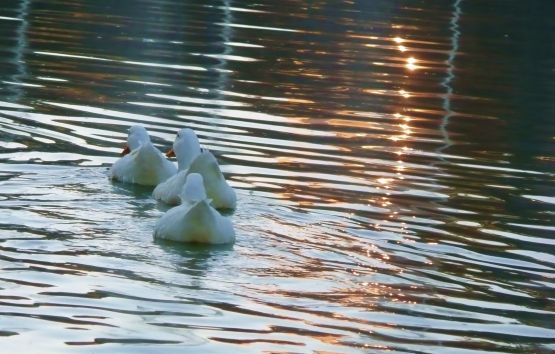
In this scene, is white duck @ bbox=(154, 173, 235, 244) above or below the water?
above

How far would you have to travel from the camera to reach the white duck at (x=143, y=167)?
1268 centimetres

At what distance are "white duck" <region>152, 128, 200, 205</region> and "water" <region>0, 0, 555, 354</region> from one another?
14 centimetres

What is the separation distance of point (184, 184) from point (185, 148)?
1.65 metres

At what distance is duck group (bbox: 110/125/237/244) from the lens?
1059 centimetres

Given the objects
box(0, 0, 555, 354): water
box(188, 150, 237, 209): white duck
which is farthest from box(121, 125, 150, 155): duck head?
box(188, 150, 237, 209): white duck

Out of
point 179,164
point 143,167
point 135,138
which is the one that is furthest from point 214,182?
point 135,138

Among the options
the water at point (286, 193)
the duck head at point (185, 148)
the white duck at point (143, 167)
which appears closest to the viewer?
the water at point (286, 193)

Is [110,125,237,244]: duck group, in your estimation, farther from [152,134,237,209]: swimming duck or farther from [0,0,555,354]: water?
[0,0,555,354]: water

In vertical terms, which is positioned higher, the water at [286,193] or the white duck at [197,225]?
the white duck at [197,225]

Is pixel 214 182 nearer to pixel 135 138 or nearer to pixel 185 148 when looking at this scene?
pixel 185 148

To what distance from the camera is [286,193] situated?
488 inches

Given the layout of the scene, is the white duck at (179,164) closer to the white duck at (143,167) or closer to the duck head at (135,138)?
the white duck at (143,167)

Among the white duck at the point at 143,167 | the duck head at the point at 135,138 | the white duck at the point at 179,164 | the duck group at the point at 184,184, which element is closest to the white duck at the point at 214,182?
the duck group at the point at 184,184

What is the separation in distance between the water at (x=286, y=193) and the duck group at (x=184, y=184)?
0.49ft
